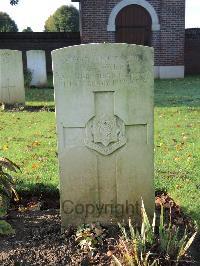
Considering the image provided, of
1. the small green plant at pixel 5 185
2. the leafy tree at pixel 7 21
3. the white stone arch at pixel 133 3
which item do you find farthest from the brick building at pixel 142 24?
the leafy tree at pixel 7 21

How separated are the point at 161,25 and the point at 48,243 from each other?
16769 mm

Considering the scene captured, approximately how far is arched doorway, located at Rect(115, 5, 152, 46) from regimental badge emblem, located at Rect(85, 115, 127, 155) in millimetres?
16249

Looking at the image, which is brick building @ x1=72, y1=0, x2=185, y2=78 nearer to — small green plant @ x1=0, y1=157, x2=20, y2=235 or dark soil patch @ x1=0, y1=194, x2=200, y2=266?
dark soil patch @ x1=0, y1=194, x2=200, y2=266

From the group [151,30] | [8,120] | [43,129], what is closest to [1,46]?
[151,30]

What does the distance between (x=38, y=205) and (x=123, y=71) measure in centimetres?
171

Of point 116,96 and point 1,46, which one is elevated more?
point 1,46

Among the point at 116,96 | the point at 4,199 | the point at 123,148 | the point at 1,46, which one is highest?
Result: the point at 1,46

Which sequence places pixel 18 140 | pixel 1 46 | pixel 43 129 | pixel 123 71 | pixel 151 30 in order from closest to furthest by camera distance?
pixel 123 71
pixel 18 140
pixel 43 129
pixel 151 30
pixel 1 46

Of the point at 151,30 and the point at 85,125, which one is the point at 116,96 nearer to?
the point at 85,125

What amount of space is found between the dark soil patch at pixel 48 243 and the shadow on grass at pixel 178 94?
736cm

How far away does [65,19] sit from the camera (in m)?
32.8

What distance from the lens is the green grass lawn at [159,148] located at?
14.8ft

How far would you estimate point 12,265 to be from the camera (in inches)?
116

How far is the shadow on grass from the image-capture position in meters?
11.0
